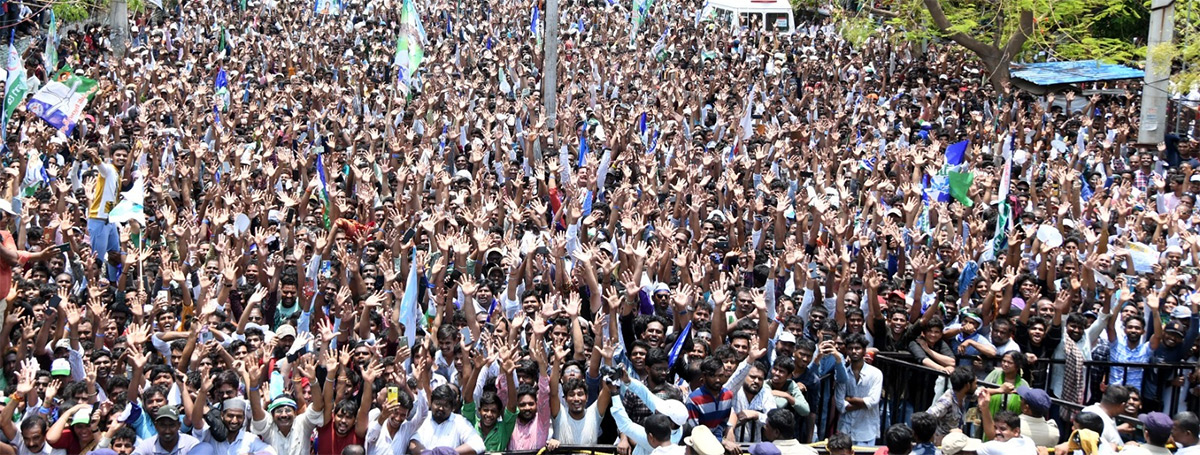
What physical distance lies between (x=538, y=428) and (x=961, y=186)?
19.6 feet

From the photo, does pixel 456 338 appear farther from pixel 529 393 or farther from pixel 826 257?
pixel 826 257

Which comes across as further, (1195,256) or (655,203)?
(655,203)

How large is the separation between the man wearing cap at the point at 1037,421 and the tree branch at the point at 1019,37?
12115 mm

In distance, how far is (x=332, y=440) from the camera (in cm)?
706

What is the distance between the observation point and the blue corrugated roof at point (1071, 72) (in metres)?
18.3

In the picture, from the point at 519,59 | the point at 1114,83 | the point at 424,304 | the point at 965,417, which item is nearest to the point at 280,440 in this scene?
the point at 424,304

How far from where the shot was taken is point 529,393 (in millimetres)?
7227

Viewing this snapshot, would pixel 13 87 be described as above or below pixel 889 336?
above

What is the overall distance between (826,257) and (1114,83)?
39.0 ft

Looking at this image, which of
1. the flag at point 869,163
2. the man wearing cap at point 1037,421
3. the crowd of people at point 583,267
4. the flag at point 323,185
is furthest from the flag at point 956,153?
the man wearing cap at point 1037,421

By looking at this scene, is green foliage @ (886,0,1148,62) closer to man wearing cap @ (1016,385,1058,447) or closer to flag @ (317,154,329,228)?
flag @ (317,154,329,228)

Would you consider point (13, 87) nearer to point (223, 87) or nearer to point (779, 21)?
point (223, 87)

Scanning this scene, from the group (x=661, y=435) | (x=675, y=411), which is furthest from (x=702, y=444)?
(x=675, y=411)

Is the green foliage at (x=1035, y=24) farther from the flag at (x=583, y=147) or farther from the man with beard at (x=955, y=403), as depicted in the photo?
the man with beard at (x=955, y=403)
